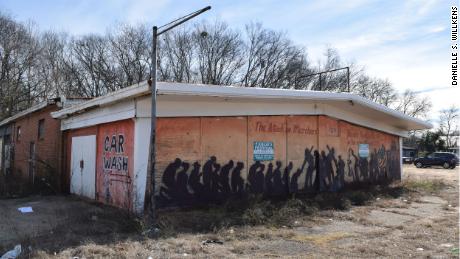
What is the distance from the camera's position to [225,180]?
1218cm

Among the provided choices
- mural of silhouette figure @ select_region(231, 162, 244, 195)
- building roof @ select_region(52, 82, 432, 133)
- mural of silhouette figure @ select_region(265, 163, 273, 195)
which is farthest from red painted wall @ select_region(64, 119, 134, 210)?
mural of silhouette figure @ select_region(265, 163, 273, 195)

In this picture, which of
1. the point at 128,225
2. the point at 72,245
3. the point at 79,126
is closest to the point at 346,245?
the point at 128,225

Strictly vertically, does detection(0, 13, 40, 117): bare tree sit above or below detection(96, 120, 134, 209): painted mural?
above

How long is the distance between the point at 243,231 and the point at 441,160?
129ft

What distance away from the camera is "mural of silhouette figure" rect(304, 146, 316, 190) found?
14625 millimetres

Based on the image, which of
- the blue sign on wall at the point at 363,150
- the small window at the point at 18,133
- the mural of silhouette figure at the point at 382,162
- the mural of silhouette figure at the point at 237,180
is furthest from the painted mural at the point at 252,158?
the small window at the point at 18,133

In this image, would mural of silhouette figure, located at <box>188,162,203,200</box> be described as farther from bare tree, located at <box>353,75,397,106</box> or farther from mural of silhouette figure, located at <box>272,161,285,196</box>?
bare tree, located at <box>353,75,397,106</box>

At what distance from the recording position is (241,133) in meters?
12.6

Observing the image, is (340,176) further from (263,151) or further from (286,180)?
(263,151)

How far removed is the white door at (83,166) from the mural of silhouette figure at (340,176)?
26.9 feet

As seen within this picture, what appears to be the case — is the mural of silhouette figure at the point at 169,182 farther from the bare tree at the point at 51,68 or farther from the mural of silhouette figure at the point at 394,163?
the bare tree at the point at 51,68

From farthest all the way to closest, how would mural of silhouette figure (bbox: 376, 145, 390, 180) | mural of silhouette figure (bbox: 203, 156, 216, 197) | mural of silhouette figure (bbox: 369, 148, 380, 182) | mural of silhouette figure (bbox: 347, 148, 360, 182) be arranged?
mural of silhouette figure (bbox: 376, 145, 390, 180)
mural of silhouette figure (bbox: 369, 148, 380, 182)
mural of silhouette figure (bbox: 347, 148, 360, 182)
mural of silhouette figure (bbox: 203, 156, 216, 197)

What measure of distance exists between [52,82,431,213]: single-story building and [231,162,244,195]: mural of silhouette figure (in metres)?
0.03

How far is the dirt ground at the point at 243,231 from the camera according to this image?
7316mm
